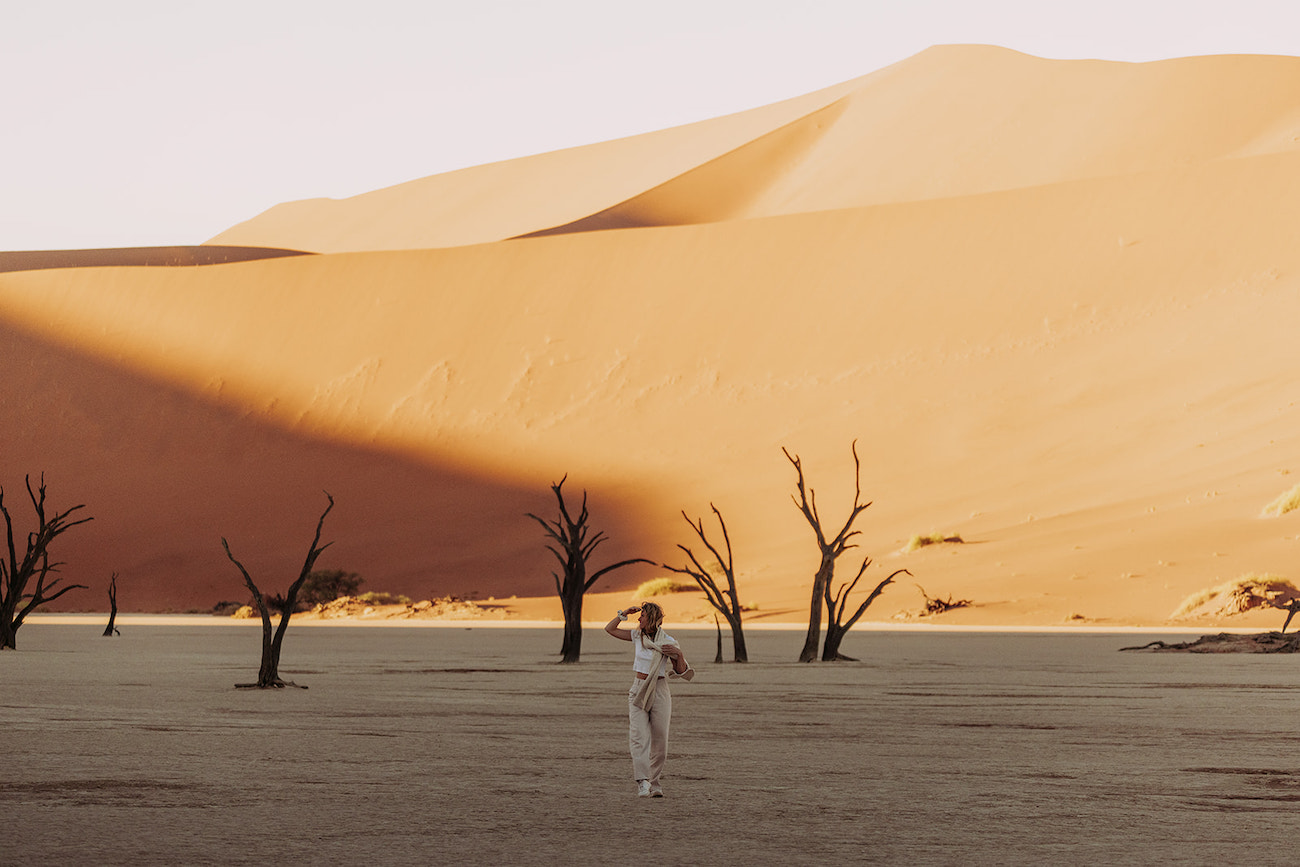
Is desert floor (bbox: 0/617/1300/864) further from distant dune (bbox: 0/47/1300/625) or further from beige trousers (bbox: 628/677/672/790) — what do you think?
distant dune (bbox: 0/47/1300/625)

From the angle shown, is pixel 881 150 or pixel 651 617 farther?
pixel 881 150

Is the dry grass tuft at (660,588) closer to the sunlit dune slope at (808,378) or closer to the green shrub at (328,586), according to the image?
the sunlit dune slope at (808,378)

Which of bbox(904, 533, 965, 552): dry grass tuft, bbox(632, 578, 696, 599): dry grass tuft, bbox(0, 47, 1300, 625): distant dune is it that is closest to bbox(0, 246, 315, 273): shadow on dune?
bbox(0, 47, 1300, 625): distant dune

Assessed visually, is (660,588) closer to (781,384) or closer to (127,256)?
(781,384)

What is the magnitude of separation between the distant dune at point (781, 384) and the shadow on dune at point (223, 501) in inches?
6.5

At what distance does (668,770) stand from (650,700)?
56.9 inches

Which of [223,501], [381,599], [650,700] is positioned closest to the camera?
[650,700]

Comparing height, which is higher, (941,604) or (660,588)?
(660,588)

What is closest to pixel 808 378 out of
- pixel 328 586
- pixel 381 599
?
pixel 381 599

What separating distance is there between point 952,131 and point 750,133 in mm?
21050

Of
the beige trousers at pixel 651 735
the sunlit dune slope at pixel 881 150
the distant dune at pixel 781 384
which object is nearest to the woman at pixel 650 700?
the beige trousers at pixel 651 735

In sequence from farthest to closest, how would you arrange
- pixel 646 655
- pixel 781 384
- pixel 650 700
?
pixel 781 384 < pixel 646 655 < pixel 650 700

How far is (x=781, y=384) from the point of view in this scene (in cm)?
6669

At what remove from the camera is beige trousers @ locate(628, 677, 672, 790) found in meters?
10.5
